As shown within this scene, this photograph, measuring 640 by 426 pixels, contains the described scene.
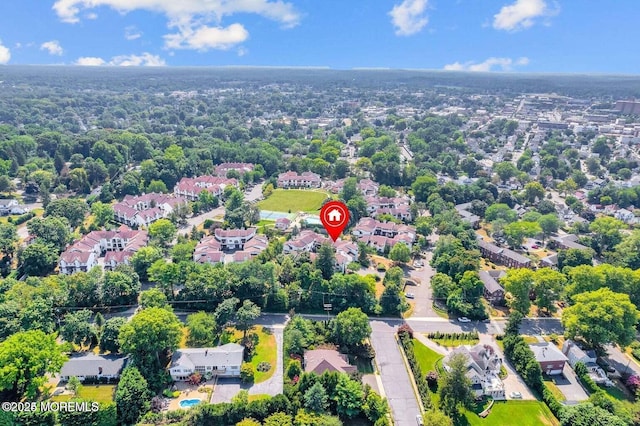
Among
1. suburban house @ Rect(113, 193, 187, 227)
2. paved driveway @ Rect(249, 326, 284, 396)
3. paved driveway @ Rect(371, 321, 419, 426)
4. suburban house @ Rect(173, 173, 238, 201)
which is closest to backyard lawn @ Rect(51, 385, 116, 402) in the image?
paved driveway @ Rect(249, 326, 284, 396)

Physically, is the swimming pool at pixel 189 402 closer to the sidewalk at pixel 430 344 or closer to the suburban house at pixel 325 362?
the suburban house at pixel 325 362

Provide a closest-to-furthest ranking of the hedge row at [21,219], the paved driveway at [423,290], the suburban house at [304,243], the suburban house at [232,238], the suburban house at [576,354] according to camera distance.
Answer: the suburban house at [576,354] → the paved driveway at [423,290] → the suburban house at [304,243] → the suburban house at [232,238] → the hedge row at [21,219]

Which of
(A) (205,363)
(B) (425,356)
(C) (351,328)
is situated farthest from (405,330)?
(A) (205,363)

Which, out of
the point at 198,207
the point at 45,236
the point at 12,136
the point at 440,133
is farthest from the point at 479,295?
the point at 12,136

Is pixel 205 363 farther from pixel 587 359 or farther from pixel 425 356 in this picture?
pixel 587 359

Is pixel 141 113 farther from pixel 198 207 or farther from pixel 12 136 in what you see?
pixel 198 207

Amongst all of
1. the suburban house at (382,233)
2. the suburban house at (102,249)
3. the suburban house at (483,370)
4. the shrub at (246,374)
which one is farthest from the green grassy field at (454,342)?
the suburban house at (102,249)

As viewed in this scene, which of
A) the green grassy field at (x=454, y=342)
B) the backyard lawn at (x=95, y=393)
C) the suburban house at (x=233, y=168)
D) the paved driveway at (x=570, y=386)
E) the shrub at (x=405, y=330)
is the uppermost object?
the suburban house at (x=233, y=168)
